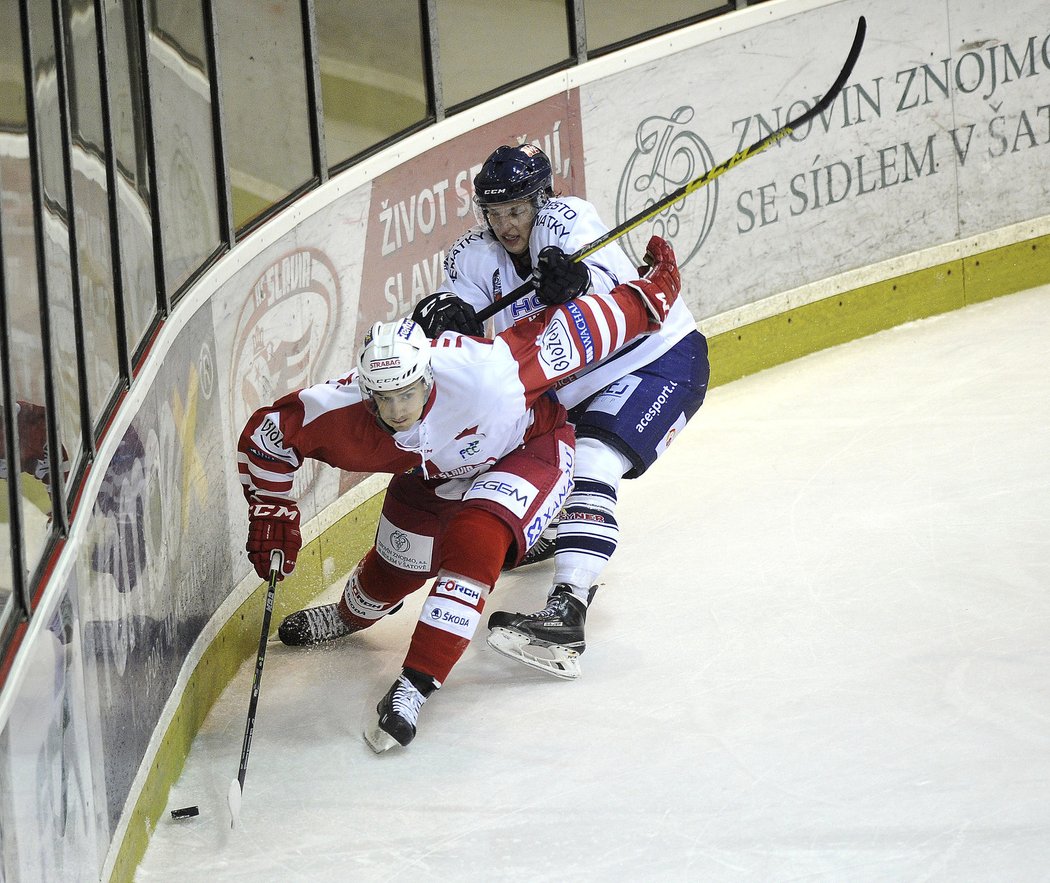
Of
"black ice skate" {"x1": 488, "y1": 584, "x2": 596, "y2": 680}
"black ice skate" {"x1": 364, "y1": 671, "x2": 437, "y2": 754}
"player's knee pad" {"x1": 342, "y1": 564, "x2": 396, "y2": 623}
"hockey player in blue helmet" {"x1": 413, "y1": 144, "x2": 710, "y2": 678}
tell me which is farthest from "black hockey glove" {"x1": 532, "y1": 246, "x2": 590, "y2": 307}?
"black ice skate" {"x1": 364, "y1": 671, "x2": 437, "y2": 754}

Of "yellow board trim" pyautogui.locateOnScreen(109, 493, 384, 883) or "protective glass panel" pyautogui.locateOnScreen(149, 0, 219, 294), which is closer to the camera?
"yellow board trim" pyautogui.locateOnScreen(109, 493, 384, 883)

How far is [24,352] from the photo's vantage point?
260 cm

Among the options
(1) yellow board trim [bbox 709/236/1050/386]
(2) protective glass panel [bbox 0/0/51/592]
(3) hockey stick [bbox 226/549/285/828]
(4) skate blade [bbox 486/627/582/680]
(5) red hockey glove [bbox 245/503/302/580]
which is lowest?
(1) yellow board trim [bbox 709/236/1050/386]

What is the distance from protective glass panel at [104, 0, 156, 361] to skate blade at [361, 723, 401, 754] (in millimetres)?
919

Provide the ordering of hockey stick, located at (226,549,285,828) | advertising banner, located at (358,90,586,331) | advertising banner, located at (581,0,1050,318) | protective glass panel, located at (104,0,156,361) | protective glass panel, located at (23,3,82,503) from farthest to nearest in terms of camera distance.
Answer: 1. advertising banner, located at (581,0,1050,318)
2. advertising banner, located at (358,90,586,331)
3. protective glass panel, located at (104,0,156,361)
4. hockey stick, located at (226,549,285,828)
5. protective glass panel, located at (23,3,82,503)

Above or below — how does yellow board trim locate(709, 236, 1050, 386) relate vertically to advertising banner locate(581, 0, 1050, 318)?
below

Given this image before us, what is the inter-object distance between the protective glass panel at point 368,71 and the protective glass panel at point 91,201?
1.45 m

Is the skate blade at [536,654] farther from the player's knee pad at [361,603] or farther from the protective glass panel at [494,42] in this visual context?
the protective glass panel at [494,42]

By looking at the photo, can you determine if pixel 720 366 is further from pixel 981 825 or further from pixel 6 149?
pixel 6 149

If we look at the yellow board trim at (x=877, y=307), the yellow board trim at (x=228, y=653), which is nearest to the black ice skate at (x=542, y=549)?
the yellow board trim at (x=228, y=653)

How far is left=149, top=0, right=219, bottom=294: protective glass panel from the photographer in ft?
12.2

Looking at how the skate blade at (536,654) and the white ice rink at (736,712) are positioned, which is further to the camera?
the skate blade at (536,654)

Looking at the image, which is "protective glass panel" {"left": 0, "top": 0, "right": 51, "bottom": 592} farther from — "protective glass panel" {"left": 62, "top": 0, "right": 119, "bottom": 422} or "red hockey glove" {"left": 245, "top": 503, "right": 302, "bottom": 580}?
"red hockey glove" {"left": 245, "top": 503, "right": 302, "bottom": 580}

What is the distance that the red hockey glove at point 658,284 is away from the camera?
380cm
